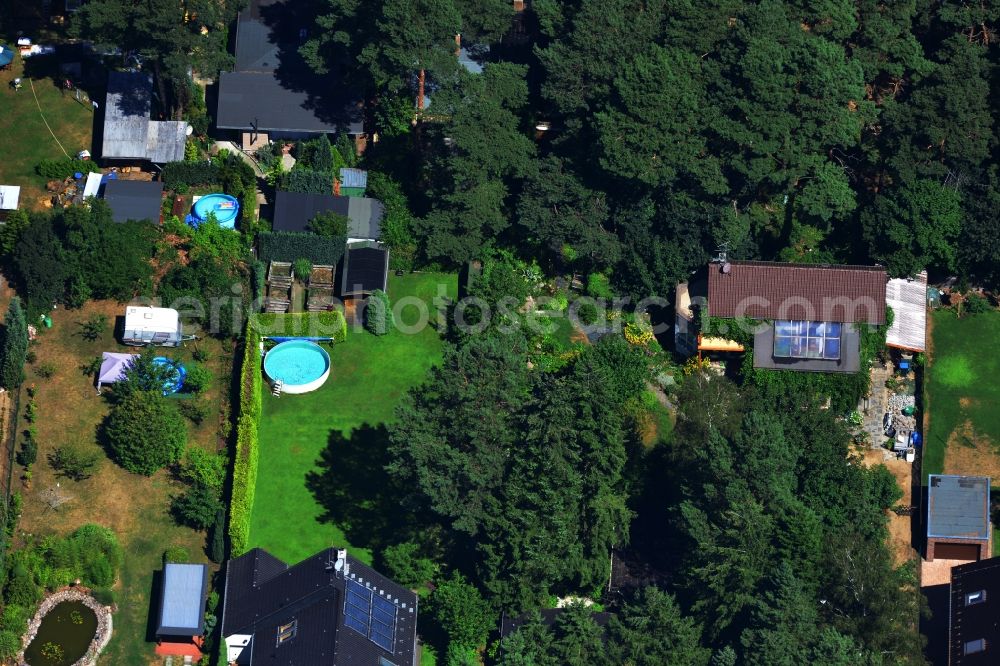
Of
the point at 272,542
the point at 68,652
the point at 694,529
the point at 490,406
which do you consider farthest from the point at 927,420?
the point at 68,652

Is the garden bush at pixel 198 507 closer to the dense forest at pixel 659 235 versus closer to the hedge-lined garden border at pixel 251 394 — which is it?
the hedge-lined garden border at pixel 251 394

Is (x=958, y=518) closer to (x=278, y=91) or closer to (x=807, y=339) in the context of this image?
(x=807, y=339)

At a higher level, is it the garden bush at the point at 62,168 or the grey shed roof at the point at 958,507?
the garden bush at the point at 62,168

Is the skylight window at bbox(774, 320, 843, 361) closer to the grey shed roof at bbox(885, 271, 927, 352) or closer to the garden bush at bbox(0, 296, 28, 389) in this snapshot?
the grey shed roof at bbox(885, 271, 927, 352)

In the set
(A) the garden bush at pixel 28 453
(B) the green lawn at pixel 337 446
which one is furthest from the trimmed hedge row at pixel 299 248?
(A) the garden bush at pixel 28 453

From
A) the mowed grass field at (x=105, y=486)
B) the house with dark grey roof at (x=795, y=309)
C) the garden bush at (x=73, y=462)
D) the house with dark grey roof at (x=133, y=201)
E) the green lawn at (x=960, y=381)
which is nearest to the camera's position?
the mowed grass field at (x=105, y=486)

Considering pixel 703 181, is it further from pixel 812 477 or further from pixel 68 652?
pixel 68 652
